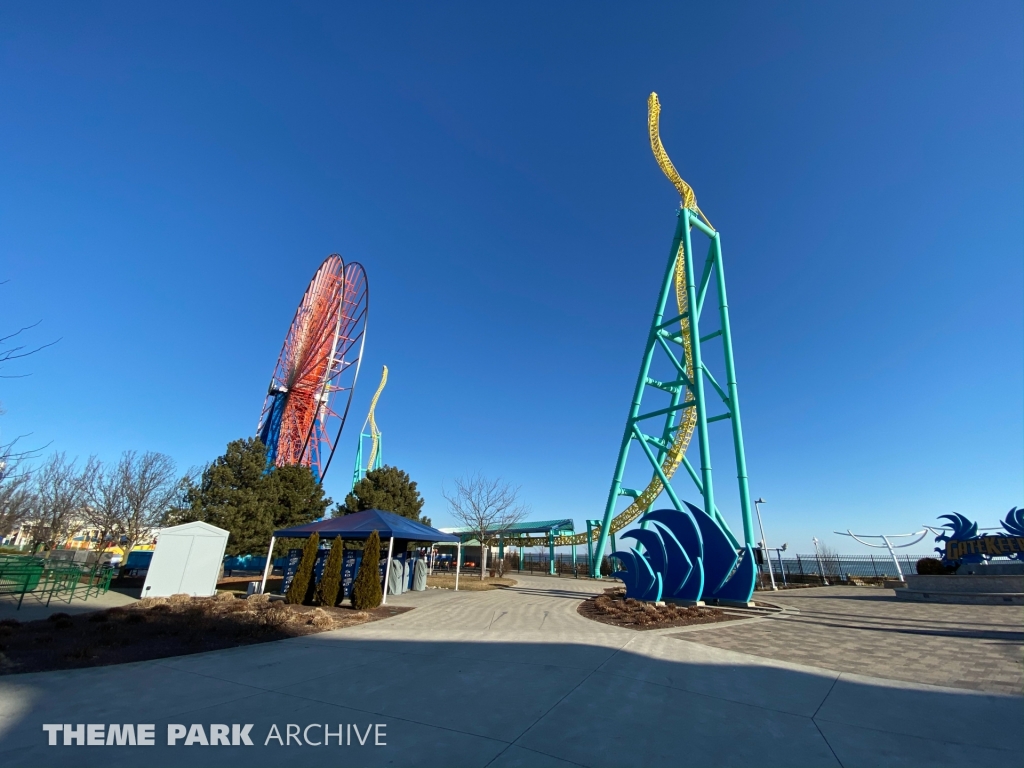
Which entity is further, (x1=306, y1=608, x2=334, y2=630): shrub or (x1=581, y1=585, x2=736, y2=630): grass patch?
(x1=581, y1=585, x2=736, y2=630): grass patch

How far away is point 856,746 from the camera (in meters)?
3.64

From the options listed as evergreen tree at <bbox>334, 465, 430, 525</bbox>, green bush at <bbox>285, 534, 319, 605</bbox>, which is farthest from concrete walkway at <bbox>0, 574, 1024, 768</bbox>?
evergreen tree at <bbox>334, 465, 430, 525</bbox>

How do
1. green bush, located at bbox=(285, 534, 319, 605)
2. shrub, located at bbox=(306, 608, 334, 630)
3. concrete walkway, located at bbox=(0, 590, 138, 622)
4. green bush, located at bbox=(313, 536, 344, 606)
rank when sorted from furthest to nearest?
green bush, located at bbox=(285, 534, 319, 605) → green bush, located at bbox=(313, 536, 344, 606) → concrete walkway, located at bbox=(0, 590, 138, 622) → shrub, located at bbox=(306, 608, 334, 630)

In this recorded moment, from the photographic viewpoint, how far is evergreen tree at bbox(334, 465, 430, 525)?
26.0 meters

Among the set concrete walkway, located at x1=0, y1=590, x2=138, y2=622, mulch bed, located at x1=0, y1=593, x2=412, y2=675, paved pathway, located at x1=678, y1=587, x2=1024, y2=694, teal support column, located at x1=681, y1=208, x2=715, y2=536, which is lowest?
concrete walkway, located at x1=0, y1=590, x2=138, y2=622

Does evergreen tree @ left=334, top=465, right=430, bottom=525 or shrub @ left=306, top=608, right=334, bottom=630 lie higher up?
evergreen tree @ left=334, top=465, right=430, bottom=525

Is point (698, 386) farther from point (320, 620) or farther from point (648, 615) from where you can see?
point (320, 620)

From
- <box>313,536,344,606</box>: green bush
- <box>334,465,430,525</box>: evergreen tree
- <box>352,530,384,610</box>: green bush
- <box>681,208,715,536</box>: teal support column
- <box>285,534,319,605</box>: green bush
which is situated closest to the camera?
<box>352,530,384,610</box>: green bush

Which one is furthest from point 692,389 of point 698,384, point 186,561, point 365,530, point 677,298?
point 186,561

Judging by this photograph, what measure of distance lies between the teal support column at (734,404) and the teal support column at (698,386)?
3.35 ft

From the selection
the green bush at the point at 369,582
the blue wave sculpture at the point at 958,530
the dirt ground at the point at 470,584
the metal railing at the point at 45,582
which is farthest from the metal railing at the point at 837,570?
the metal railing at the point at 45,582

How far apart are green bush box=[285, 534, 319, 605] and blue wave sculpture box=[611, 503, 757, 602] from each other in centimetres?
884

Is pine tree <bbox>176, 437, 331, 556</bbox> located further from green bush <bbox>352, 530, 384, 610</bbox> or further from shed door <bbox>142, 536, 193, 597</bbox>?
green bush <bbox>352, 530, 384, 610</bbox>

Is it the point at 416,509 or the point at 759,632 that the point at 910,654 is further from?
the point at 416,509
